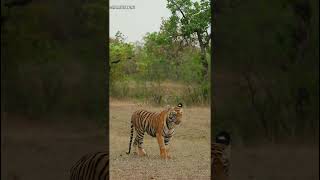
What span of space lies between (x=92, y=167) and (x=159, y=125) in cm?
53

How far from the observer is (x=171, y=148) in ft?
13.3

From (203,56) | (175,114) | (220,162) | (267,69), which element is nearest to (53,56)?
(175,114)

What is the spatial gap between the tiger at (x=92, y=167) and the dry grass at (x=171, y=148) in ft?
0.39

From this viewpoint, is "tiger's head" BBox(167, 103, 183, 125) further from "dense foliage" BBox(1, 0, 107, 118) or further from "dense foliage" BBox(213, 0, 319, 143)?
"dense foliage" BBox(1, 0, 107, 118)

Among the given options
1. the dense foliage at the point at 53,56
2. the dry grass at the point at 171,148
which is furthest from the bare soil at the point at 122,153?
the dense foliage at the point at 53,56

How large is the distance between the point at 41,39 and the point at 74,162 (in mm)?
831

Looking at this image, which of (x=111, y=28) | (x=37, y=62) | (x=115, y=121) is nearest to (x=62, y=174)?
(x=115, y=121)

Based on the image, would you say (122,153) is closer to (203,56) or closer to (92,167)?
(92,167)

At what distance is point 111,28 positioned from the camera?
403cm

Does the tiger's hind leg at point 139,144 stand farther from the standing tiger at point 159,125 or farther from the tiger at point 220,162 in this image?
the tiger at point 220,162

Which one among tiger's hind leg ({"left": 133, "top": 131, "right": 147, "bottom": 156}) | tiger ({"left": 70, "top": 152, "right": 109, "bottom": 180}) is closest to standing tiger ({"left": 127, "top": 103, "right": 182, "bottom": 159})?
tiger's hind leg ({"left": 133, "top": 131, "right": 147, "bottom": 156})

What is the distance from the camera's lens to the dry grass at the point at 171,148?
4.04 metres

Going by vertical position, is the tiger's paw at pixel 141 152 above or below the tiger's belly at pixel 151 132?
below

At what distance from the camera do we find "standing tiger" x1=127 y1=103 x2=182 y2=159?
4023 mm
